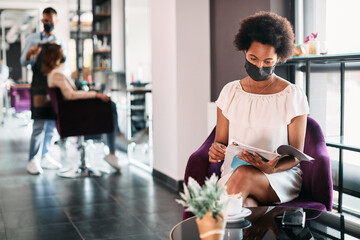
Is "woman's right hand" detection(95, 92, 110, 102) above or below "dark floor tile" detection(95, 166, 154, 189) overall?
above

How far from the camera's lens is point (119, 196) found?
438cm

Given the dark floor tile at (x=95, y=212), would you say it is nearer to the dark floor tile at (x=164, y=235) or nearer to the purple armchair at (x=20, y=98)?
the dark floor tile at (x=164, y=235)

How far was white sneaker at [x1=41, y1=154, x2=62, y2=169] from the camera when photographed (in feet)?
19.0

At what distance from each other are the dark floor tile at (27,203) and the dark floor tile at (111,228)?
656 millimetres

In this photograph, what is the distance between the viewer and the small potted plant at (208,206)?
1.42 m

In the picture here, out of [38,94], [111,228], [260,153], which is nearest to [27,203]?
[111,228]

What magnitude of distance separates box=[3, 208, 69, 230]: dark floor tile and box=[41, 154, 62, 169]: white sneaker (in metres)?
1.90

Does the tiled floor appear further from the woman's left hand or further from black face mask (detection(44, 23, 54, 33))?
black face mask (detection(44, 23, 54, 33))

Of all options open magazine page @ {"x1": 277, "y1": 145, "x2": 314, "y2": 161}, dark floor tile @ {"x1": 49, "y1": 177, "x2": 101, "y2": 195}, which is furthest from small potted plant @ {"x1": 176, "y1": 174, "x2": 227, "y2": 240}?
dark floor tile @ {"x1": 49, "y1": 177, "x2": 101, "y2": 195}

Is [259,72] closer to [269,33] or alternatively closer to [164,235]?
[269,33]

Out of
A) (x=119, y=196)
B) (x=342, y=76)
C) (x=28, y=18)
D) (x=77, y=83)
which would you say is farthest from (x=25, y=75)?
(x=342, y=76)

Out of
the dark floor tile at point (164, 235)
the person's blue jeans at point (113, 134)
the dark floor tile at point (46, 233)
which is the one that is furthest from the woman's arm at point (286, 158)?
the person's blue jeans at point (113, 134)

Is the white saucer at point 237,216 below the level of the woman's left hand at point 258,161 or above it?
below

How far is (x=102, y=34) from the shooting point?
24.8ft
